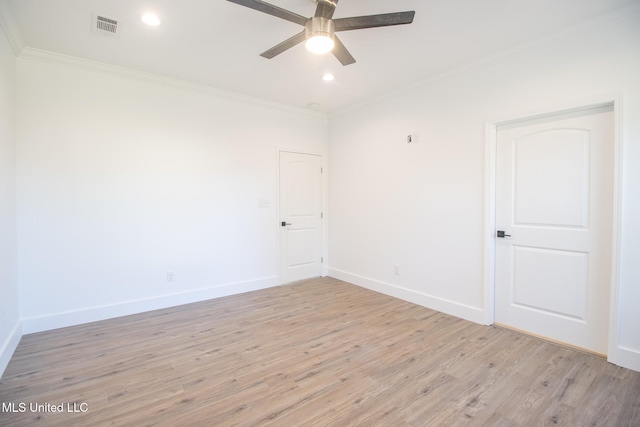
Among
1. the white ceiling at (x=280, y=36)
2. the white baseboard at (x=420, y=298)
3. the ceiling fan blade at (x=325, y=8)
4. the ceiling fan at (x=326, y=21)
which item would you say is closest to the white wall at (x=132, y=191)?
the white ceiling at (x=280, y=36)

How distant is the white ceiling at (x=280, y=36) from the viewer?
2.28 metres

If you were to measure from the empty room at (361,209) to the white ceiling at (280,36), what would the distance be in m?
0.02

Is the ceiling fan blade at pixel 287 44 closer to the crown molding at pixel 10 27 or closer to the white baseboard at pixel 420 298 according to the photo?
the crown molding at pixel 10 27

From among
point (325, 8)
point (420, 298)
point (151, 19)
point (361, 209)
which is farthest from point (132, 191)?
point (420, 298)

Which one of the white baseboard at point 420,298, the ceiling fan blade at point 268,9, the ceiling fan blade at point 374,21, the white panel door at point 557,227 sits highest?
the ceiling fan blade at point 268,9

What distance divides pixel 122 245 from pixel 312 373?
2657mm

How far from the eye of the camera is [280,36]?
2689mm

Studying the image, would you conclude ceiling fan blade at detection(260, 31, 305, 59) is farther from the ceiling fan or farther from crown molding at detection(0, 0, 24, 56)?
crown molding at detection(0, 0, 24, 56)

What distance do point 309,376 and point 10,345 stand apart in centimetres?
257

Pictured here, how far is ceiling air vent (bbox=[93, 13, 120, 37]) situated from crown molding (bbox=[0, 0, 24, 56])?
21.3 inches

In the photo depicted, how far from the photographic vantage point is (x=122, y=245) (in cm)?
344

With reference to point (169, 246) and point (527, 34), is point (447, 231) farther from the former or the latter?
point (169, 246)

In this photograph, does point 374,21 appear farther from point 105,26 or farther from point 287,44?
point 105,26

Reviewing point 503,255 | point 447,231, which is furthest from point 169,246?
point 503,255
